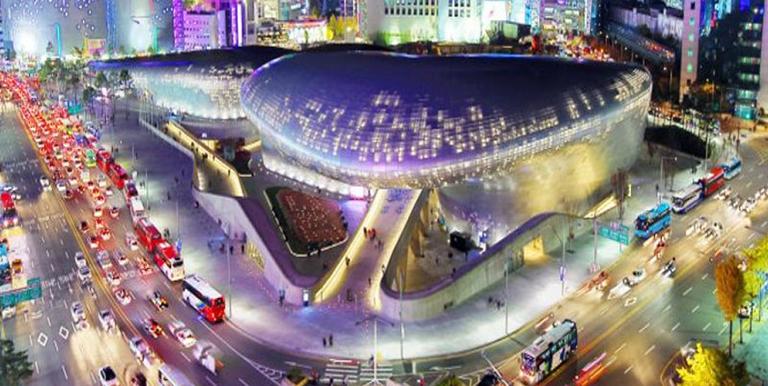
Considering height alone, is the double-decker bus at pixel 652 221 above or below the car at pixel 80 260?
above

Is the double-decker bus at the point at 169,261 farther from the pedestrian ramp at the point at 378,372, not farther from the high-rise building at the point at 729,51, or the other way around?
the high-rise building at the point at 729,51

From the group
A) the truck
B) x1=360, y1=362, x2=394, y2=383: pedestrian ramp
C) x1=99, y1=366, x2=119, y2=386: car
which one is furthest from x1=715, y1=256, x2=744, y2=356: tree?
the truck

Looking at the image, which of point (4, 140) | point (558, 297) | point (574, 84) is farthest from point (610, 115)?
point (4, 140)

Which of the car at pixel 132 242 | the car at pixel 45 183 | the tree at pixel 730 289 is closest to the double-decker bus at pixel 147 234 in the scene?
the car at pixel 132 242

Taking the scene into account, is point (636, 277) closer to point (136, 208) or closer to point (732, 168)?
point (732, 168)

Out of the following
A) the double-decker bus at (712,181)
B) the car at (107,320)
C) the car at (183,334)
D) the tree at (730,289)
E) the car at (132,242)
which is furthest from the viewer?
the double-decker bus at (712,181)

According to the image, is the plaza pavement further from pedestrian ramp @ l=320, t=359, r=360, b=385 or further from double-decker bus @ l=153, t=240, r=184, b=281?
double-decker bus @ l=153, t=240, r=184, b=281

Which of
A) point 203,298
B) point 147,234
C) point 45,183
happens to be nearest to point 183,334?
point 203,298
